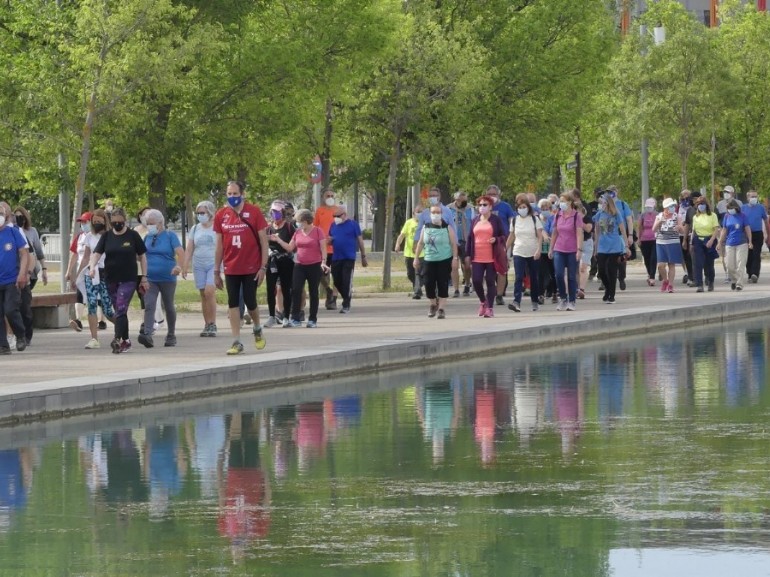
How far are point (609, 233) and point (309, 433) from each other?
17.6 metres

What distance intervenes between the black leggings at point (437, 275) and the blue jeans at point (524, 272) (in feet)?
7.50

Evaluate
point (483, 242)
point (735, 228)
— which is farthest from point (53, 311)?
point (735, 228)

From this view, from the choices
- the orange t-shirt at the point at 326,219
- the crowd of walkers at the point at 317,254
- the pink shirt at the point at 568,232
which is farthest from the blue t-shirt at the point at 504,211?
the orange t-shirt at the point at 326,219

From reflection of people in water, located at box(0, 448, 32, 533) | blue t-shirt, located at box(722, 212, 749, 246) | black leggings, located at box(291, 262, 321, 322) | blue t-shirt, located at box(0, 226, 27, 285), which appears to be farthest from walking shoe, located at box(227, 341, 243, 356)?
blue t-shirt, located at box(722, 212, 749, 246)

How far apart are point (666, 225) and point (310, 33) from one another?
726 centimetres

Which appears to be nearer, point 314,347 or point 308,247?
point 314,347

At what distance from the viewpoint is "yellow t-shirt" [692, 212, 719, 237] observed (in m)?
34.1

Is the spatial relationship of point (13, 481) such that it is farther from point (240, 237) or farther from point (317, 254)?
point (317, 254)

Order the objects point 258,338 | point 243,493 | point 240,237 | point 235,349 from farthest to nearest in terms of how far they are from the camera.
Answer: point 258,338 < point 240,237 < point 235,349 < point 243,493

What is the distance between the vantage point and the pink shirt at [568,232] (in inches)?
1107

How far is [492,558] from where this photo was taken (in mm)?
8594

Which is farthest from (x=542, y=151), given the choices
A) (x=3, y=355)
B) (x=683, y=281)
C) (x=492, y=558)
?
(x=492, y=558)

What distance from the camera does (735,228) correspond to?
1357 inches

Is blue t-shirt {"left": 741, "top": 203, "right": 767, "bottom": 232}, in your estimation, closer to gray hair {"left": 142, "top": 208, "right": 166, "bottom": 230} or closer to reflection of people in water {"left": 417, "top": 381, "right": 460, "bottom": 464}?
gray hair {"left": 142, "top": 208, "right": 166, "bottom": 230}
